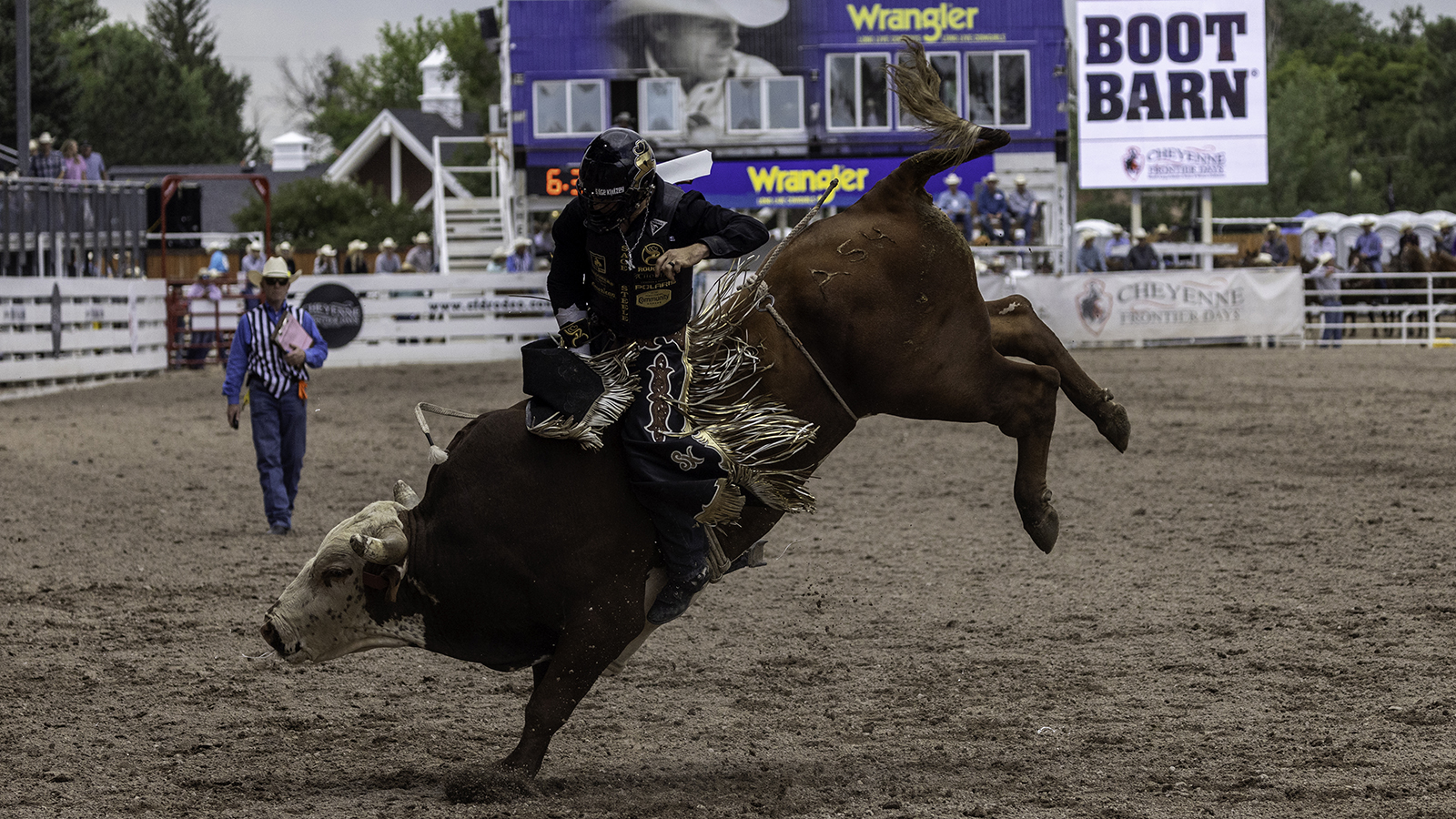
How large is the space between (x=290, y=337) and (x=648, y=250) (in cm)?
535

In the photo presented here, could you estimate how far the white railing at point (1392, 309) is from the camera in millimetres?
23828

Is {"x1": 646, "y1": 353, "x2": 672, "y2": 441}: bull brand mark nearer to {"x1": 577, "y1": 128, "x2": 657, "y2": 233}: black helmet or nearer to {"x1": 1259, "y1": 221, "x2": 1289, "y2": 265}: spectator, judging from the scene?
{"x1": 577, "y1": 128, "x2": 657, "y2": 233}: black helmet

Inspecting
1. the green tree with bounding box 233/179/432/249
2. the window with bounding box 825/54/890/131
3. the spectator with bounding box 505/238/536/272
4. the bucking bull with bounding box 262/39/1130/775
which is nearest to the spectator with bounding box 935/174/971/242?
the window with bounding box 825/54/890/131

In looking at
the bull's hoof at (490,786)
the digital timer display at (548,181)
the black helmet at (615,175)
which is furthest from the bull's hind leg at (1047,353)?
the digital timer display at (548,181)

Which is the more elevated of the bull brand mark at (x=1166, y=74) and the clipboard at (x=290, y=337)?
the bull brand mark at (x=1166, y=74)

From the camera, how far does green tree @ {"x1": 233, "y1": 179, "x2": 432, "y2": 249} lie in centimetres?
4347

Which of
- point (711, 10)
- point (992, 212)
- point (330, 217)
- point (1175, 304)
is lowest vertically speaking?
point (1175, 304)

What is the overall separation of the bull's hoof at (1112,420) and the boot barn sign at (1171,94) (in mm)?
25521

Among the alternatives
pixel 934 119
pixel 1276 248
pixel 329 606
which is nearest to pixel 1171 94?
pixel 1276 248

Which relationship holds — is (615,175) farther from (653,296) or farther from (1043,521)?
(1043,521)

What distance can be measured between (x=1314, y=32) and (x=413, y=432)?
81756 millimetres

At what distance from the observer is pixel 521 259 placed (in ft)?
85.5

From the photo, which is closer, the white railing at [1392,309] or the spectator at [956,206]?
the spectator at [956,206]

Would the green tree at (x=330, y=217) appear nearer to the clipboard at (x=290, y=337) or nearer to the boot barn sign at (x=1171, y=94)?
the boot barn sign at (x=1171, y=94)
